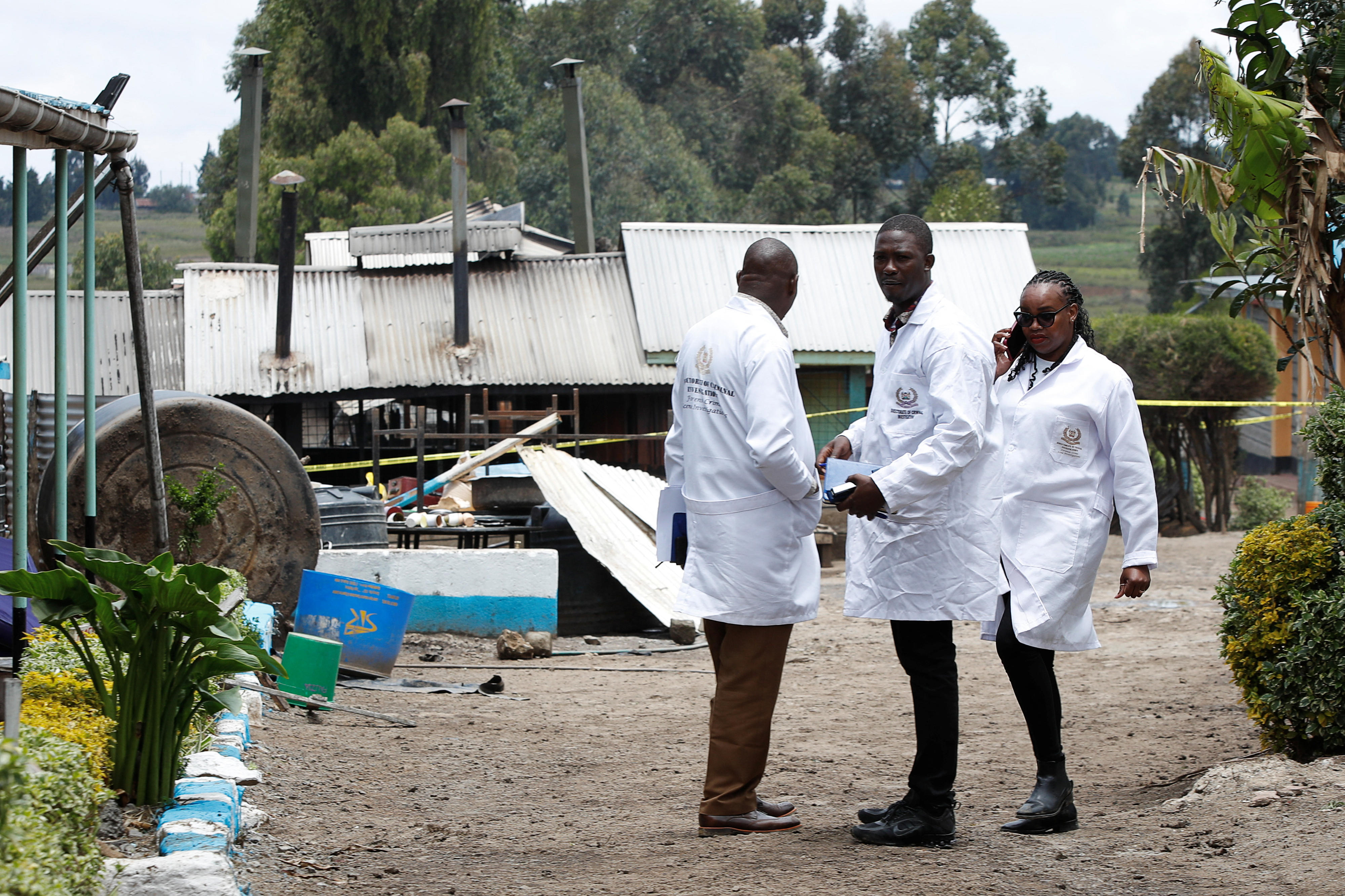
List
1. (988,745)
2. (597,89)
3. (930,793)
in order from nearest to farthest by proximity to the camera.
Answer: (930,793), (988,745), (597,89)

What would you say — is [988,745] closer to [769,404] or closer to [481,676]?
[769,404]

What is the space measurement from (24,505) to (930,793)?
2.90 m

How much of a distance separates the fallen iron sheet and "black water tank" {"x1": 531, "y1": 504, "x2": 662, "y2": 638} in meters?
2.75

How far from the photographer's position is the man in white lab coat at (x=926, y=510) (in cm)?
396

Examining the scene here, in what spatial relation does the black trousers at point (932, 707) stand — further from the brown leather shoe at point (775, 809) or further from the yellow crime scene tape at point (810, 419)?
the yellow crime scene tape at point (810, 419)

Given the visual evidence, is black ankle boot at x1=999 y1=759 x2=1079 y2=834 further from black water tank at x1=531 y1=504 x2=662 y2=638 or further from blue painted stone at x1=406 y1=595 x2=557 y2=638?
black water tank at x1=531 y1=504 x2=662 y2=638

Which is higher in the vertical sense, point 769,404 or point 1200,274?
point 1200,274

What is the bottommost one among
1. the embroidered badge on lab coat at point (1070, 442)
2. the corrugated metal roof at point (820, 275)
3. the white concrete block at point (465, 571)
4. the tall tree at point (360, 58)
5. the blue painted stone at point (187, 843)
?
the blue painted stone at point (187, 843)

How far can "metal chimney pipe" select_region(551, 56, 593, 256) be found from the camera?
2192cm

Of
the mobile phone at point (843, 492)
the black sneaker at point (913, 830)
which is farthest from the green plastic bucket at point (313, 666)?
the mobile phone at point (843, 492)

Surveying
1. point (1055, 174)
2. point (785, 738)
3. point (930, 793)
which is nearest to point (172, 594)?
point (930, 793)

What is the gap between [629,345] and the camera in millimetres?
19234

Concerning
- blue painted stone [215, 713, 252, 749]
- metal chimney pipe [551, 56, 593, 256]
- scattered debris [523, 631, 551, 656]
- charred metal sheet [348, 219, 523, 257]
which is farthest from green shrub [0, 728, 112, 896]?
metal chimney pipe [551, 56, 593, 256]

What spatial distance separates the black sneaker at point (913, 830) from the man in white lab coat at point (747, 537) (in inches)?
11.3
